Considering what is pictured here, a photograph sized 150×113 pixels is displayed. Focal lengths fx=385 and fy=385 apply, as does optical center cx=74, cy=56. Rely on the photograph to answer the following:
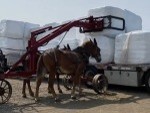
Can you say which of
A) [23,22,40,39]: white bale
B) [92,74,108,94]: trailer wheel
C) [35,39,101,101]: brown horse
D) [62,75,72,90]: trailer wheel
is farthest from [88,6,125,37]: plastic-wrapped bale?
[23,22,40,39]: white bale

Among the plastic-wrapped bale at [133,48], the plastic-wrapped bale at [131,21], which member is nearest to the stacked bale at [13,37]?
the plastic-wrapped bale at [131,21]

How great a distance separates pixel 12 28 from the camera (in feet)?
71.6

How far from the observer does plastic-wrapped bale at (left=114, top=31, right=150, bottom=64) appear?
47.8 ft

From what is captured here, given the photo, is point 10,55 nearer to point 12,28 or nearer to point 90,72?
point 12,28

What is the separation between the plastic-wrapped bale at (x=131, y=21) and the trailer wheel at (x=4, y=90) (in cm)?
701

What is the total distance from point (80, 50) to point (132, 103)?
2.99 meters

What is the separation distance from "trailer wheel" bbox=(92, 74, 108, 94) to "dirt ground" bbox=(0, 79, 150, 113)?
0.83ft

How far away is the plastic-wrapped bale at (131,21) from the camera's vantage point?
17.2 metres

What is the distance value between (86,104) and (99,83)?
222 cm

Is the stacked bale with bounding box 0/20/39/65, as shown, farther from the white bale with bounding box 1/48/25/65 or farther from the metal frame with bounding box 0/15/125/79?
the metal frame with bounding box 0/15/125/79

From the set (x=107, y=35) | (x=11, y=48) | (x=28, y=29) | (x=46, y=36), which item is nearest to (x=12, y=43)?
(x=11, y=48)

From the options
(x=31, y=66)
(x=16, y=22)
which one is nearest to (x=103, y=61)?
(x=31, y=66)

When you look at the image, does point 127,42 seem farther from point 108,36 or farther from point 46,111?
point 46,111

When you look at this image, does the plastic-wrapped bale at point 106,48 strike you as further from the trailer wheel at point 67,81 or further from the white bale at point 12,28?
the white bale at point 12,28
